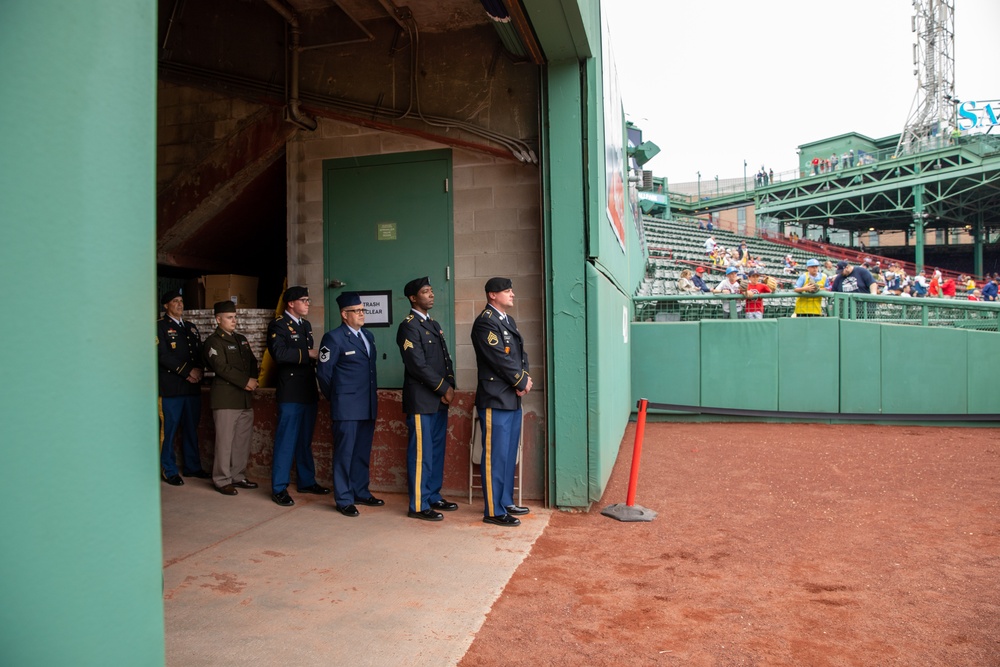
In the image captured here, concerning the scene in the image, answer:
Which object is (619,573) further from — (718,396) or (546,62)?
(718,396)

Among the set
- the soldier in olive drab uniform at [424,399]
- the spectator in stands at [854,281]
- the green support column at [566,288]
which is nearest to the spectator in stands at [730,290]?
the spectator in stands at [854,281]

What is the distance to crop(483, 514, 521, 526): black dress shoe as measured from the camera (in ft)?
17.1

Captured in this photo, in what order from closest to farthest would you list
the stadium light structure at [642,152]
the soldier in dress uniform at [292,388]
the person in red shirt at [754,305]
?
1. the soldier in dress uniform at [292,388]
2. the person in red shirt at [754,305]
3. the stadium light structure at [642,152]

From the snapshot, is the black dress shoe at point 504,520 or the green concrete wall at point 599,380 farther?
the green concrete wall at point 599,380

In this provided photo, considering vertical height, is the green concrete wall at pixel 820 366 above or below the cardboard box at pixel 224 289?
below

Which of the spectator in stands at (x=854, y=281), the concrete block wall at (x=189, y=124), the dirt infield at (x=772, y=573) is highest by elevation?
the concrete block wall at (x=189, y=124)

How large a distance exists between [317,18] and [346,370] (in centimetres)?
338

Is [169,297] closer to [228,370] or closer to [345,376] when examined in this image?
[228,370]

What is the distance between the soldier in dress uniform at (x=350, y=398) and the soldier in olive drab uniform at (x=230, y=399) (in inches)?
39.3

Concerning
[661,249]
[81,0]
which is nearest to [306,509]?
[81,0]

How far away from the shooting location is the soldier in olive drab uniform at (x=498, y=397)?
535cm

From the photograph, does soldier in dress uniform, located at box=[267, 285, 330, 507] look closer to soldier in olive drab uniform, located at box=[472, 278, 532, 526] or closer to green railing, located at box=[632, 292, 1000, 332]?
soldier in olive drab uniform, located at box=[472, 278, 532, 526]

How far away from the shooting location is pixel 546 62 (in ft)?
18.8

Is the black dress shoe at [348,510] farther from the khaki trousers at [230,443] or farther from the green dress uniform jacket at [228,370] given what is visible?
the green dress uniform jacket at [228,370]
